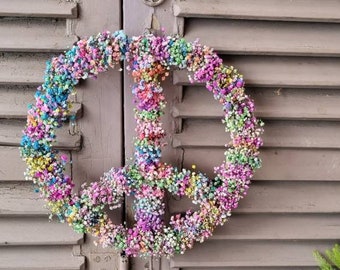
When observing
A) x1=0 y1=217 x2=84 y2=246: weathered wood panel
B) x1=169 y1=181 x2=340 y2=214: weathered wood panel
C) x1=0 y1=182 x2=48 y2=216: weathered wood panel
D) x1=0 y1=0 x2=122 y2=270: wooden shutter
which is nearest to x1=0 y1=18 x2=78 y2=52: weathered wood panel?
x1=0 y1=0 x2=122 y2=270: wooden shutter

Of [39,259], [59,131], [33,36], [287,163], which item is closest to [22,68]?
[33,36]

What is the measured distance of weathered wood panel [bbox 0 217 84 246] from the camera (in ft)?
4.61

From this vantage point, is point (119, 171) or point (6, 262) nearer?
point (119, 171)

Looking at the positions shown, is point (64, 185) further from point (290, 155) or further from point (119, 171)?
point (290, 155)

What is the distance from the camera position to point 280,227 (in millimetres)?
1470

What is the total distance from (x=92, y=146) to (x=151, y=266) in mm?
400

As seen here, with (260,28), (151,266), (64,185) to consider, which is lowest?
(151,266)

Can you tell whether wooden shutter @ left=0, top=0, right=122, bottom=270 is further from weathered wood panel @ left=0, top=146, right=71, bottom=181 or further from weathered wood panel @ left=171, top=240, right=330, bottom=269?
weathered wood panel @ left=171, top=240, right=330, bottom=269

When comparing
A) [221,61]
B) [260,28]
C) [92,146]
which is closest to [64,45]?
[92,146]

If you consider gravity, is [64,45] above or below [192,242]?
above

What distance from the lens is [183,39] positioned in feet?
4.13

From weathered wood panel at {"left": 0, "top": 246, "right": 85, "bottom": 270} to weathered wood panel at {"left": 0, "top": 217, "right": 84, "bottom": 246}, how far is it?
0.12 ft

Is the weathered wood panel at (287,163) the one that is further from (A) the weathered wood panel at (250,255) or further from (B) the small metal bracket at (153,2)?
(B) the small metal bracket at (153,2)

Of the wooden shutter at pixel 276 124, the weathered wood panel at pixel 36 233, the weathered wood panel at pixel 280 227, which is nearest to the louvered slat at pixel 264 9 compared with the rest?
the wooden shutter at pixel 276 124
